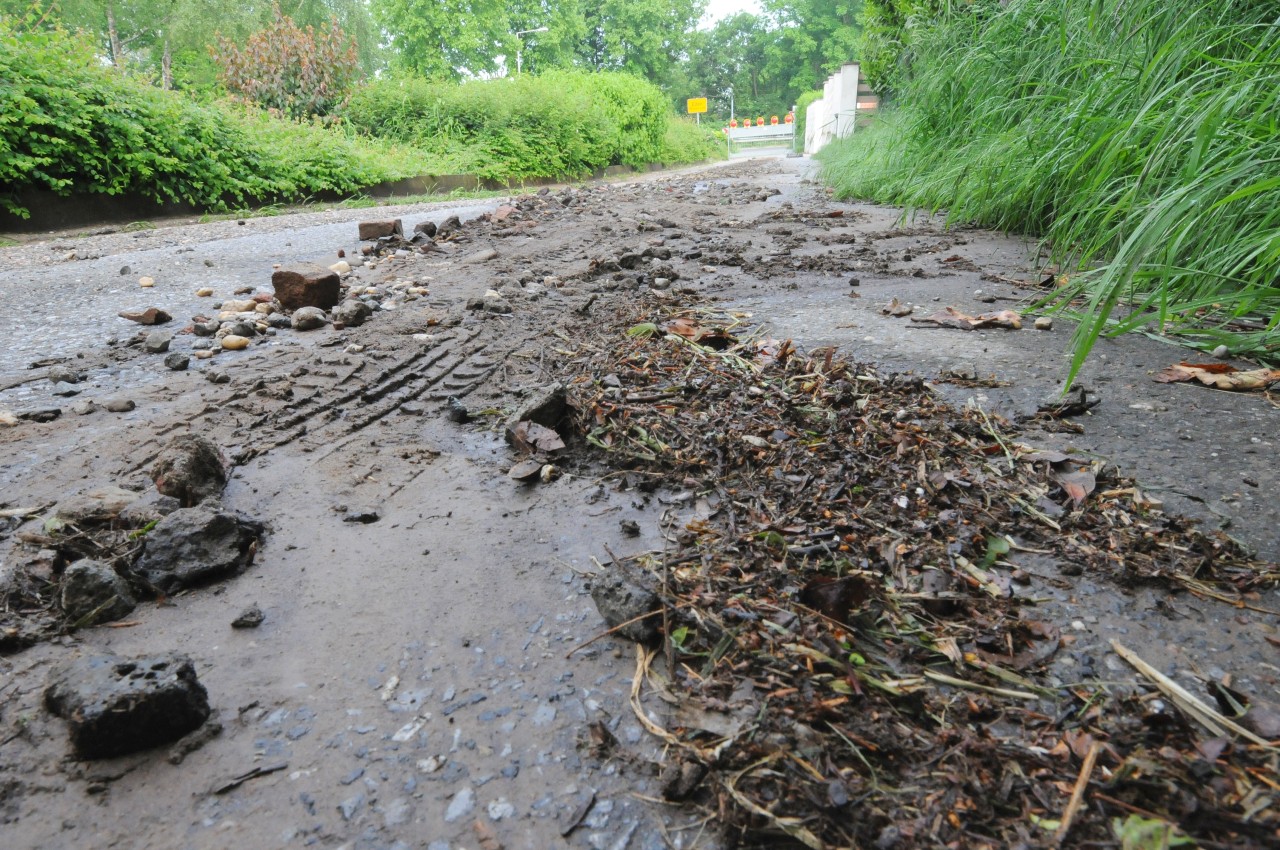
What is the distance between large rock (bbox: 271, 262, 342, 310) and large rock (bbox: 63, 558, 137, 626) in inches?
85.5

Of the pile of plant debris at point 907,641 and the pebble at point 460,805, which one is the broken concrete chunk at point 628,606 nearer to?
the pile of plant debris at point 907,641

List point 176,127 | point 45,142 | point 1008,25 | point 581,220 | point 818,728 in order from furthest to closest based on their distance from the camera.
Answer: point 176,127
point 45,142
point 581,220
point 1008,25
point 818,728

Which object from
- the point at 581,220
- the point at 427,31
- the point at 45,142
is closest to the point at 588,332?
the point at 581,220

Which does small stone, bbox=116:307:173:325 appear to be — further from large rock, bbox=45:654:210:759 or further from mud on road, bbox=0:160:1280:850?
large rock, bbox=45:654:210:759

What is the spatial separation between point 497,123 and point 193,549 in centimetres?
1573

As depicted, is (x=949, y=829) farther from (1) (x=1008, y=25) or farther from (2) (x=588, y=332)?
(1) (x=1008, y=25)

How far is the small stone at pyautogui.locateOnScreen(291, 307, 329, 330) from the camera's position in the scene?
9.96 ft

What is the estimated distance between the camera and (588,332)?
9.24 ft

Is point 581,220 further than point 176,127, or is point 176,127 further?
point 176,127

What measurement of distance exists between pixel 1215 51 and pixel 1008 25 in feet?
7.69

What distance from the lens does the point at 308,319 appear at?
3.04 metres

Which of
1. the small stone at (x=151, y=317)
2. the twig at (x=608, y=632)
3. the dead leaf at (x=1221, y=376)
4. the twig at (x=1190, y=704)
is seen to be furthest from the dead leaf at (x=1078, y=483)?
the small stone at (x=151, y=317)

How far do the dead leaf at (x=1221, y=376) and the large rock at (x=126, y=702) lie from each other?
2.36 metres

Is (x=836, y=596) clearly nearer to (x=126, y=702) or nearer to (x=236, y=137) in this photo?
(x=126, y=702)
